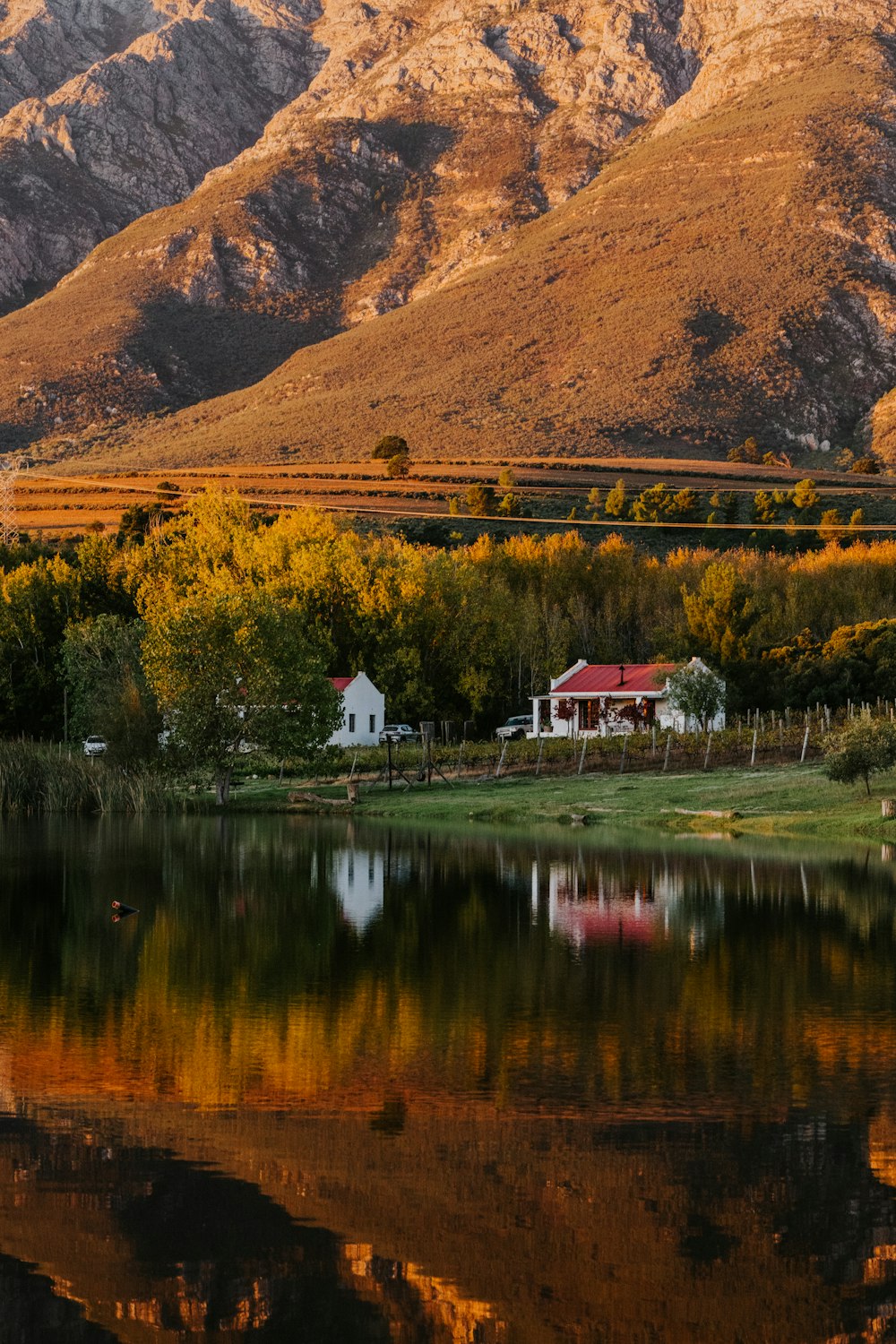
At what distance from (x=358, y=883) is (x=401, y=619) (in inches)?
1841

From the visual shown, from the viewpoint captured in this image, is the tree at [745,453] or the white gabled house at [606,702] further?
the tree at [745,453]

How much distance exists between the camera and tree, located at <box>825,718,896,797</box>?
44531 millimetres

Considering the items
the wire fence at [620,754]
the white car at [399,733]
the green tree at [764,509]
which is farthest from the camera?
the green tree at [764,509]

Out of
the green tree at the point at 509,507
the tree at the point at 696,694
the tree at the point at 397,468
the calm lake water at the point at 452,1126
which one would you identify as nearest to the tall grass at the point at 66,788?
the tree at the point at 696,694

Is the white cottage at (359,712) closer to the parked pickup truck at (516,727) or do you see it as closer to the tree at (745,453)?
the parked pickup truck at (516,727)

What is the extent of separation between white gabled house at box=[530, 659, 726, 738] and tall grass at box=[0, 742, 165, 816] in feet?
73.9

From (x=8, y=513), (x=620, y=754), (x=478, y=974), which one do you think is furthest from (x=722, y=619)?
(x=478, y=974)

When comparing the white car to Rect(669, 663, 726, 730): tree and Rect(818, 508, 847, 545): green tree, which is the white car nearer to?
Rect(669, 663, 726, 730): tree

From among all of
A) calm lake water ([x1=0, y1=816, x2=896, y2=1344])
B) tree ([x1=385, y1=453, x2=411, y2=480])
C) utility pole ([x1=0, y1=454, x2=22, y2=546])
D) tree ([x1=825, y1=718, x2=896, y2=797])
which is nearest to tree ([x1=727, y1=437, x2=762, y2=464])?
tree ([x1=385, y1=453, x2=411, y2=480])

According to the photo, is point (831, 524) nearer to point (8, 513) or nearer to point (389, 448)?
point (389, 448)

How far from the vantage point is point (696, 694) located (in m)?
67.9

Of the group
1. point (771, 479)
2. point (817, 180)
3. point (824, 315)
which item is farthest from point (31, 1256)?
point (817, 180)

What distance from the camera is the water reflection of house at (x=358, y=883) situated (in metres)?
30.6

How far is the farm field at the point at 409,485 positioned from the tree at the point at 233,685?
5970cm
